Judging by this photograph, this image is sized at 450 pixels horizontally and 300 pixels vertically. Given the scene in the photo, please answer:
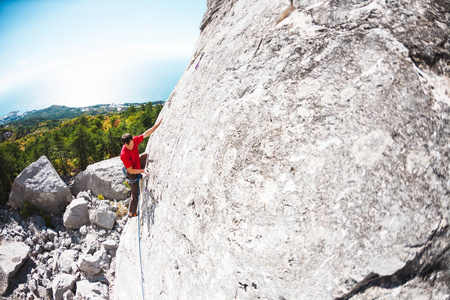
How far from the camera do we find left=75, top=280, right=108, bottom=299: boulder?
7655 mm

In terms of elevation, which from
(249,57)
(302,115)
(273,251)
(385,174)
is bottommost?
(273,251)

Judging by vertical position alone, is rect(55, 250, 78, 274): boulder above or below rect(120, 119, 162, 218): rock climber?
below

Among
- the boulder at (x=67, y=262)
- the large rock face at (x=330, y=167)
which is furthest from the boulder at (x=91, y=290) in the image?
the large rock face at (x=330, y=167)

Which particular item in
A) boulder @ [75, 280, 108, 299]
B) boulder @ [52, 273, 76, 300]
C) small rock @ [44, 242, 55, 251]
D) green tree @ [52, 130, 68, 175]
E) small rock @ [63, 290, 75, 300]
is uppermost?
green tree @ [52, 130, 68, 175]

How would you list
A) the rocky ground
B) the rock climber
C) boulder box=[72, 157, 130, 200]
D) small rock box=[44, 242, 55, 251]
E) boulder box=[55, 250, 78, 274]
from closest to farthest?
the rock climber → the rocky ground → boulder box=[55, 250, 78, 274] → small rock box=[44, 242, 55, 251] → boulder box=[72, 157, 130, 200]

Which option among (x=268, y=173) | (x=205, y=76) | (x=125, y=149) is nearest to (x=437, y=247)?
(x=268, y=173)

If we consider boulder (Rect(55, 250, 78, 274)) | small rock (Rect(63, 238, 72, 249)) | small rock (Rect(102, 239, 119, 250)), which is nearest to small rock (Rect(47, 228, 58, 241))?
small rock (Rect(63, 238, 72, 249))

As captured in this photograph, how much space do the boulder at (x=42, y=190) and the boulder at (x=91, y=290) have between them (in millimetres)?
8973

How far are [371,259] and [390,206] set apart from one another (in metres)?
0.73

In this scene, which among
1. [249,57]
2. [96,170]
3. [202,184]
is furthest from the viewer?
[96,170]

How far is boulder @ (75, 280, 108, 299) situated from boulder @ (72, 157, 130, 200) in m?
5.01

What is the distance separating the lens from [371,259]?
2473mm

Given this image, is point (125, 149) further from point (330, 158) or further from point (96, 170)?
point (96, 170)

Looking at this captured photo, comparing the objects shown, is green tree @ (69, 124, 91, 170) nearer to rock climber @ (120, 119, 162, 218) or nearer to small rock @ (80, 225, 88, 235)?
small rock @ (80, 225, 88, 235)
